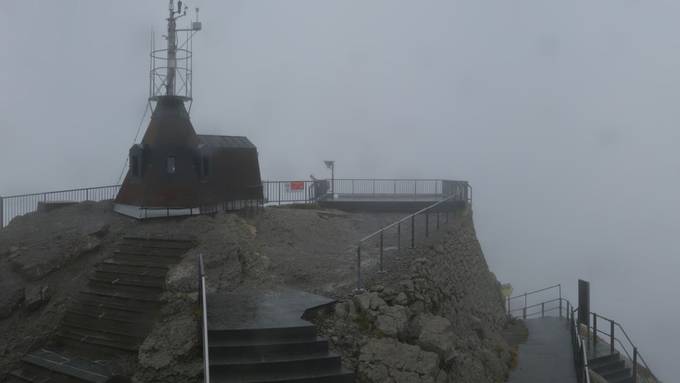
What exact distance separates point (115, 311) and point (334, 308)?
426cm

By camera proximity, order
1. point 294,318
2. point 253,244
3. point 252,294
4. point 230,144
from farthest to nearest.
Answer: point 230,144
point 253,244
point 252,294
point 294,318

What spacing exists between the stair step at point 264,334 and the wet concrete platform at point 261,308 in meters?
0.07

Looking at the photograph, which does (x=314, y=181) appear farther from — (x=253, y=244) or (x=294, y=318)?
(x=294, y=318)

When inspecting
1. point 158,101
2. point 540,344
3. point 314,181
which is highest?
point 158,101

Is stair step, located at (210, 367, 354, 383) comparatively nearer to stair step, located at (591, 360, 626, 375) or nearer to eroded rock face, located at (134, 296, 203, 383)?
eroded rock face, located at (134, 296, 203, 383)

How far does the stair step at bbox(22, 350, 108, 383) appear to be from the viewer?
9195 mm

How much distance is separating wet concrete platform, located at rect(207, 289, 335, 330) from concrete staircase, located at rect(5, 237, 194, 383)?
1.47 m

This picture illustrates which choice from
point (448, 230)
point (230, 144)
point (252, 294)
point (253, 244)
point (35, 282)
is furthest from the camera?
point (230, 144)

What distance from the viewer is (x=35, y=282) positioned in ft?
41.7

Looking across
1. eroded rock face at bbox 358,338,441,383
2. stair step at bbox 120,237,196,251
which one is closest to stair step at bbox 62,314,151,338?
stair step at bbox 120,237,196,251

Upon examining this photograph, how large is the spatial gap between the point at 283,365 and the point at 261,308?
184 centimetres

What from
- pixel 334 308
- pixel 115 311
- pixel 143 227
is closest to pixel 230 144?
pixel 143 227

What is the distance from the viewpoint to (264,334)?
8688mm

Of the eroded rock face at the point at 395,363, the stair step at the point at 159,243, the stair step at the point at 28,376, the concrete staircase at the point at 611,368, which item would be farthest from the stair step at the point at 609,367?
the stair step at the point at 28,376
